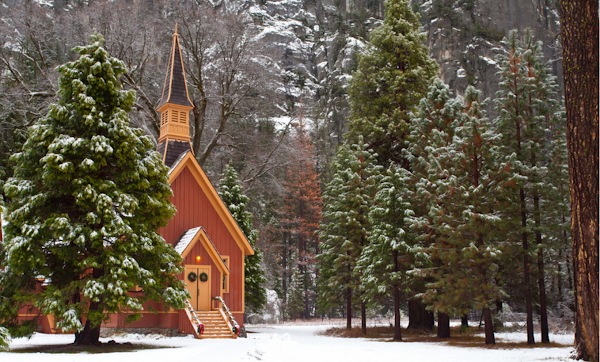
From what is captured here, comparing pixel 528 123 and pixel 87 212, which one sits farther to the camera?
pixel 528 123

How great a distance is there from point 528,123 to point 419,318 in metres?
11.2

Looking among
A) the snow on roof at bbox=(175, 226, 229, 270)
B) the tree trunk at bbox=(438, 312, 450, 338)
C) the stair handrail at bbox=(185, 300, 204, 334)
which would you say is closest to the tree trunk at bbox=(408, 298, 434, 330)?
the tree trunk at bbox=(438, 312, 450, 338)

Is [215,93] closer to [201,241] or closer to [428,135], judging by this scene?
[201,241]

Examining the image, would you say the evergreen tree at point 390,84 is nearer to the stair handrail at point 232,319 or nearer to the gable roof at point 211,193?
the gable roof at point 211,193

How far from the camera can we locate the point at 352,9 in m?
92.6

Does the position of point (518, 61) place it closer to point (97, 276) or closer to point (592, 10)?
point (592, 10)

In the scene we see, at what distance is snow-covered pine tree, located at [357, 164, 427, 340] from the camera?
19.8 metres

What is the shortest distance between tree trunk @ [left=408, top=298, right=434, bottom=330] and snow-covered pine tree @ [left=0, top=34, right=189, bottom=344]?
13983 mm

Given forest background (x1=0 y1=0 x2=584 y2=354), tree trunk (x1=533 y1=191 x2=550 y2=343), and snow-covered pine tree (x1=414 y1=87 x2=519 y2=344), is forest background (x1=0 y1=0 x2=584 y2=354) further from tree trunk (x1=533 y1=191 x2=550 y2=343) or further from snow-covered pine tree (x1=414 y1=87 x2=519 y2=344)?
snow-covered pine tree (x1=414 y1=87 x2=519 y2=344)

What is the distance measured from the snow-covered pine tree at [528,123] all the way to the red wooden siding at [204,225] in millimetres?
11603

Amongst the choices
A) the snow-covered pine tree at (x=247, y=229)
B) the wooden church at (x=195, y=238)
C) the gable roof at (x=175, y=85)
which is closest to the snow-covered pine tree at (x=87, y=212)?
the wooden church at (x=195, y=238)

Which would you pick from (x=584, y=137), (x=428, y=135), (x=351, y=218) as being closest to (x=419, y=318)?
(x=351, y=218)

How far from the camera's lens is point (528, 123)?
1831 cm

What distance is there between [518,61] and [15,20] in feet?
79.9
